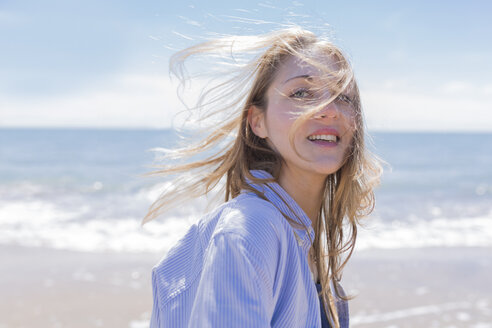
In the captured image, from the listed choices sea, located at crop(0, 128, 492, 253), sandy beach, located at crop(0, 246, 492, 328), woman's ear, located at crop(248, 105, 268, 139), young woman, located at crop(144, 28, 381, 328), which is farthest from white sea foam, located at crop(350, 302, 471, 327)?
woman's ear, located at crop(248, 105, 268, 139)

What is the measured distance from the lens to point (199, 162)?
2.14 meters

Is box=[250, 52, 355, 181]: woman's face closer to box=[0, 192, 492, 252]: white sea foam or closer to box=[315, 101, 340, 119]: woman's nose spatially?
box=[315, 101, 340, 119]: woman's nose

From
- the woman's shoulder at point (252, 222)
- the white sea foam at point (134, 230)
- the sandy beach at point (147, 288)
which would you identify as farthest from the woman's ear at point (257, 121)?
the white sea foam at point (134, 230)

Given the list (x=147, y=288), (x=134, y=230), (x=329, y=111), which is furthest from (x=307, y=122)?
(x=134, y=230)

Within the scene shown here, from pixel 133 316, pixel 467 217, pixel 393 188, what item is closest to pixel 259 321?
pixel 133 316

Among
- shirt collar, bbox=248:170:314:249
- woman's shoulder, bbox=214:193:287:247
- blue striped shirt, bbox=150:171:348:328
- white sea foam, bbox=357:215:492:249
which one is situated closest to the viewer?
blue striped shirt, bbox=150:171:348:328

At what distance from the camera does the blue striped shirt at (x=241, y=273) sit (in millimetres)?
1115

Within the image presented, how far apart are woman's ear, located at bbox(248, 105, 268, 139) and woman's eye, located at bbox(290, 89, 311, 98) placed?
180 mm

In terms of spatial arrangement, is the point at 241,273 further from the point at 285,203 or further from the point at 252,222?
the point at 285,203

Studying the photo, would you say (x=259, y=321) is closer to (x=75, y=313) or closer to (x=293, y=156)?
(x=293, y=156)

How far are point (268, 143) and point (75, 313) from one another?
4383mm

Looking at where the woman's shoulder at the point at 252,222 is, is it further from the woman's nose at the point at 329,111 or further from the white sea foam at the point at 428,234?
the white sea foam at the point at 428,234

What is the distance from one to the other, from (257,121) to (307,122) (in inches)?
11.4

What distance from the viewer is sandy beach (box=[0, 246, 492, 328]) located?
5387 mm
